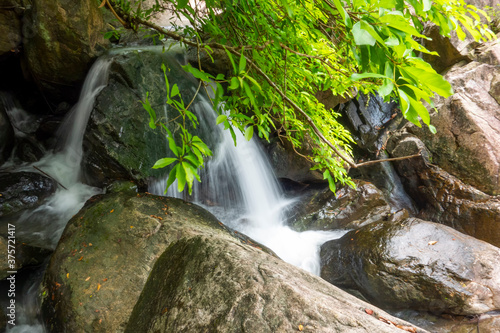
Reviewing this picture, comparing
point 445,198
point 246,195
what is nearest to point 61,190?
point 246,195

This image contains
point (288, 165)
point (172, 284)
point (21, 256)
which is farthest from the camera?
point (288, 165)

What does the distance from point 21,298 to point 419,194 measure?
8.03m

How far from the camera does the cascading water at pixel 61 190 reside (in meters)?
3.58

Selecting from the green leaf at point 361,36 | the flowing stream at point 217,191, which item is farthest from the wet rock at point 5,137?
the green leaf at point 361,36

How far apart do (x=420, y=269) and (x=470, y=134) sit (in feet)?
13.0

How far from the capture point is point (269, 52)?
2.34 meters

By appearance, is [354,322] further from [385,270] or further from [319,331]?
[385,270]

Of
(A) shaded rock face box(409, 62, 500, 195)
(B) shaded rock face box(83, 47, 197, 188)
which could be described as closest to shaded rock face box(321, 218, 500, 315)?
(A) shaded rock face box(409, 62, 500, 195)

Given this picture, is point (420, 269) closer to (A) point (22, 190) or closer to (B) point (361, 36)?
(B) point (361, 36)

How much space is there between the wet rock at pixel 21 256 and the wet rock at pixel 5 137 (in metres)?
3.22

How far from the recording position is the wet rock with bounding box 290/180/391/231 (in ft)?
19.6

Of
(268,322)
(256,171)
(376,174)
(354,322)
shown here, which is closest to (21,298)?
(268,322)

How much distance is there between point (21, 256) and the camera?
3.68 metres

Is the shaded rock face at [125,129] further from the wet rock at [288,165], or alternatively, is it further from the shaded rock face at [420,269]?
the shaded rock face at [420,269]
